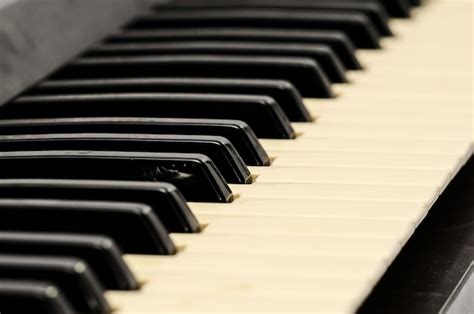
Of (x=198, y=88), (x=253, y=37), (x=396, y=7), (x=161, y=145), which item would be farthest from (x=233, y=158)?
(x=396, y=7)

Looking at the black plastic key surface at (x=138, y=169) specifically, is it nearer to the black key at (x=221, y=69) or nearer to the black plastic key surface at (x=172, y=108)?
the black plastic key surface at (x=172, y=108)

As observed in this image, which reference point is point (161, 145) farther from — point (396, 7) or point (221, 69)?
point (396, 7)

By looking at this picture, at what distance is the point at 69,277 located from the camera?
1063 millimetres

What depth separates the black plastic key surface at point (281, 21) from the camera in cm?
202

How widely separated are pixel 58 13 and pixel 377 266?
84cm

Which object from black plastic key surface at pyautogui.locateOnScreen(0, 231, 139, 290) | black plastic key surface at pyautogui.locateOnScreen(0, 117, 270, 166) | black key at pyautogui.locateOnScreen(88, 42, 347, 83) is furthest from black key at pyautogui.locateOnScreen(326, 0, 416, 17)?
black plastic key surface at pyautogui.locateOnScreen(0, 231, 139, 290)

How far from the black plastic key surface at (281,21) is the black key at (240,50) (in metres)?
0.12

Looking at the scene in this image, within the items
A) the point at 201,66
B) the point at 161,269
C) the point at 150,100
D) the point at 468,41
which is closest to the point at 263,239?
the point at 161,269

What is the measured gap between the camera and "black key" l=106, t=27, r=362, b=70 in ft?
6.29

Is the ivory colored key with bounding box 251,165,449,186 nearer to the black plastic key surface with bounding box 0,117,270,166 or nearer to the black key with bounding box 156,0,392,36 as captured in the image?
the black plastic key surface with bounding box 0,117,270,166

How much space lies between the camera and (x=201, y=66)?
→ 5.86ft

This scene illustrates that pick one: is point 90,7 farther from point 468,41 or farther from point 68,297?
point 68,297

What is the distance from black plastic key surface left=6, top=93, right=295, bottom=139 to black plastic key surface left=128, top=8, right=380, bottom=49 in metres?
0.42

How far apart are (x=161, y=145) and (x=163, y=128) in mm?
83
